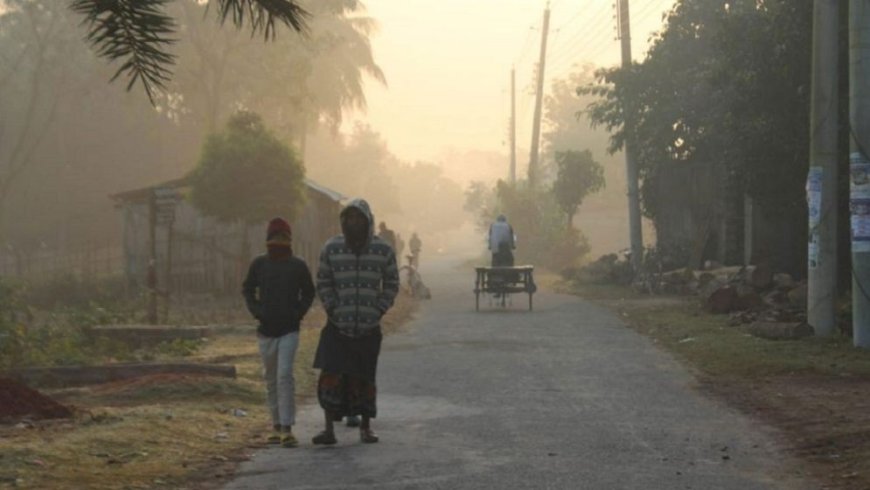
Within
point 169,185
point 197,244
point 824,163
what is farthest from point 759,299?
point 197,244

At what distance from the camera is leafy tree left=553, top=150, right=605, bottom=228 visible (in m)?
57.2

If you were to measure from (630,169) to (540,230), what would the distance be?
77.5 ft

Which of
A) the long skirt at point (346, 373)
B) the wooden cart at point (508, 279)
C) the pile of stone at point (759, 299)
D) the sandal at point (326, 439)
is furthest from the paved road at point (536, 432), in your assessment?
the wooden cart at point (508, 279)

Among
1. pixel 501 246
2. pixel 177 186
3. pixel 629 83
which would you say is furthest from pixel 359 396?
pixel 629 83

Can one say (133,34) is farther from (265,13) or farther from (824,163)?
(824,163)

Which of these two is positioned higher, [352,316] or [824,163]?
[824,163]

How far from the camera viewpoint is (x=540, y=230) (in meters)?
60.5

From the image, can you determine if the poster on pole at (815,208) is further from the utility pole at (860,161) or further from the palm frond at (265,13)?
the palm frond at (265,13)

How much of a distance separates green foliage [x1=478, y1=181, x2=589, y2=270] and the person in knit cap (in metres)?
44.4

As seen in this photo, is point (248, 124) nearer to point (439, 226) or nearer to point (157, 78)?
point (157, 78)

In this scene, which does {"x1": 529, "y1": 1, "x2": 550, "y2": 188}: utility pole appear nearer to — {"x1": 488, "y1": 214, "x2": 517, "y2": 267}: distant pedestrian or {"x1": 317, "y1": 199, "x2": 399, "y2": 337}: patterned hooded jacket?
{"x1": 488, "y1": 214, "x2": 517, "y2": 267}: distant pedestrian

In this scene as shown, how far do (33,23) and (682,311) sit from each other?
37250 mm

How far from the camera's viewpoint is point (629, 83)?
38.2 metres

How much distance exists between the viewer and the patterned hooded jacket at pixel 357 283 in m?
10.2
